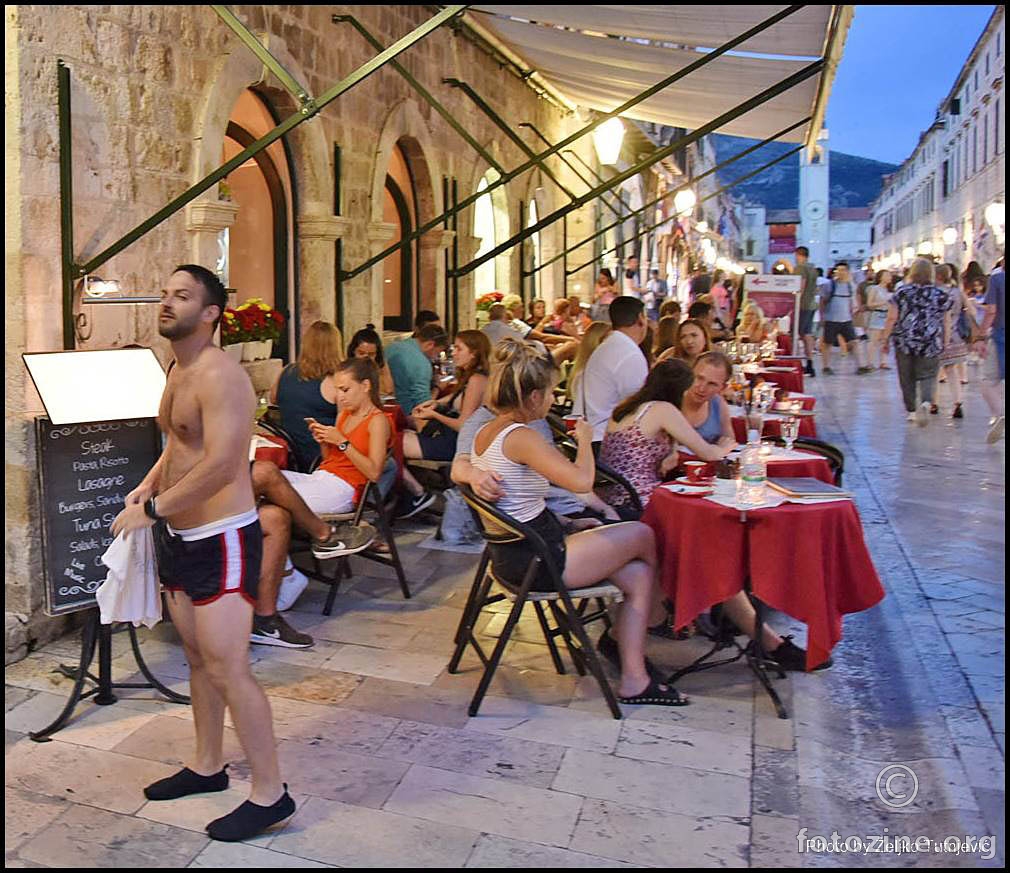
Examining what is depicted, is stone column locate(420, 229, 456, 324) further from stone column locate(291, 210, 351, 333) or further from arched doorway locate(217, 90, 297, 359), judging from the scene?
arched doorway locate(217, 90, 297, 359)

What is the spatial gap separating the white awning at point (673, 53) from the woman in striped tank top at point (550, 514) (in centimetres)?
392

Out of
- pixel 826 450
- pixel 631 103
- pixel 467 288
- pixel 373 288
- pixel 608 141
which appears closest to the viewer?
pixel 826 450

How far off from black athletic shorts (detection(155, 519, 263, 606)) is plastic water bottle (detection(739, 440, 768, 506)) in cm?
183

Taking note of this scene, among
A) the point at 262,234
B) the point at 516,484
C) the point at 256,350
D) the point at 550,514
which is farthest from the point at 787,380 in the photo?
the point at 516,484

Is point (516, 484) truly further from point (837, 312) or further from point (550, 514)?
point (837, 312)

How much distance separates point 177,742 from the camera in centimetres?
366

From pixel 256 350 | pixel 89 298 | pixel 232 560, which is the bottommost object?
pixel 232 560

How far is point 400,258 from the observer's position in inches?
418

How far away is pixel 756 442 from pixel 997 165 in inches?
1059

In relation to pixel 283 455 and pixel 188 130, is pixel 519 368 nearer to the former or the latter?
pixel 283 455

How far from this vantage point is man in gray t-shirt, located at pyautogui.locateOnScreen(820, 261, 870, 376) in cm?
1628

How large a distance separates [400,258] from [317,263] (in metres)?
2.95

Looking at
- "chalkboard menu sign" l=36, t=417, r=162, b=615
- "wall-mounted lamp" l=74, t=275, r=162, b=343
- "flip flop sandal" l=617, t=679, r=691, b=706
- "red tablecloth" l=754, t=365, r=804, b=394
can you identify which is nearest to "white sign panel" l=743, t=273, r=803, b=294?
"red tablecloth" l=754, t=365, r=804, b=394

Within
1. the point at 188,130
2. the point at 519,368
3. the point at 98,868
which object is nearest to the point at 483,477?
the point at 519,368
